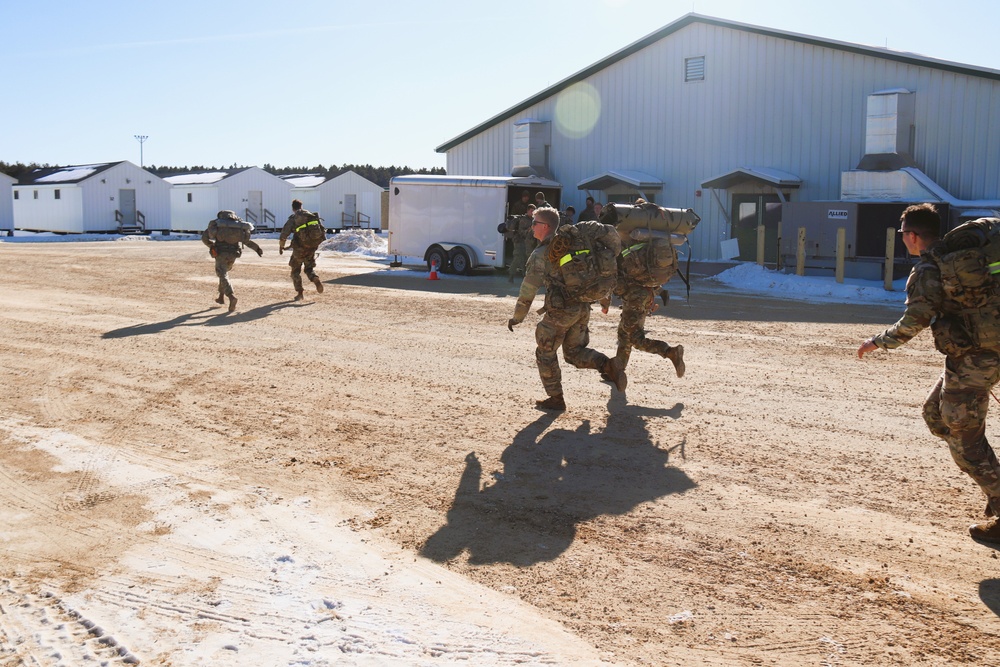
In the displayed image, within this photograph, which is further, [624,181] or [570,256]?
[624,181]

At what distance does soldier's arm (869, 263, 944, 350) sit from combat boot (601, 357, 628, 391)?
3037 millimetres

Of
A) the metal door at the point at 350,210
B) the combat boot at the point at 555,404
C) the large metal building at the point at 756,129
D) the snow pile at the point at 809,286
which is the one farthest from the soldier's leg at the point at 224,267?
the metal door at the point at 350,210

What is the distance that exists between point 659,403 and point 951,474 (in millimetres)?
2691

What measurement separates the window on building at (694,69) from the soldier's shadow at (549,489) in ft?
70.8

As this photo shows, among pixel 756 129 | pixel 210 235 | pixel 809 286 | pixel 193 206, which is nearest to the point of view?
pixel 210 235

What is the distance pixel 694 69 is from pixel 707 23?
1.34 metres

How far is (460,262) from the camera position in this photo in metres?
21.9

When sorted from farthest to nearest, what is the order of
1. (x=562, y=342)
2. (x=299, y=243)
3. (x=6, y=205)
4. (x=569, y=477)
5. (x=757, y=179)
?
(x=6, y=205) → (x=757, y=179) → (x=299, y=243) → (x=562, y=342) → (x=569, y=477)

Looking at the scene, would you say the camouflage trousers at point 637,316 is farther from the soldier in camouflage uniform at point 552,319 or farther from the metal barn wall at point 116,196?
the metal barn wall at point 116,196

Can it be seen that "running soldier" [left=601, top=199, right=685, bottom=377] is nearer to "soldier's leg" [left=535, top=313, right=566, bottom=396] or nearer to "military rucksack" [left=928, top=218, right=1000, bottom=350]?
"soldier's leg" [left=535, top=313, right=566, bottom=396]

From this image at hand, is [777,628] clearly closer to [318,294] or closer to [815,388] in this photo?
[815,388]

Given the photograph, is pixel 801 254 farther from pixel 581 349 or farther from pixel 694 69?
pixel 581 349

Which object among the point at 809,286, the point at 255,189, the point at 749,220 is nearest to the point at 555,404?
the point at 809,286

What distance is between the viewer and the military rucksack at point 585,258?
24.0 ft
